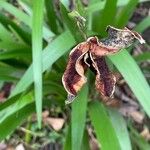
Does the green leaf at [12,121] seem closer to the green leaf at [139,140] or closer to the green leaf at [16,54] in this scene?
the green leaf at [16,54]

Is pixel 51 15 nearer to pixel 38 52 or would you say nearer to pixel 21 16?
pixel 21 16

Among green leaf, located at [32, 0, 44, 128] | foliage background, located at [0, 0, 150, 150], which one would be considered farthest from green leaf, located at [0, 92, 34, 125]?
green leaf, located at [32, 0, 44, 128]

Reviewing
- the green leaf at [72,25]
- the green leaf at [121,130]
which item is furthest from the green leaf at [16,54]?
the green leaf at [121,130]

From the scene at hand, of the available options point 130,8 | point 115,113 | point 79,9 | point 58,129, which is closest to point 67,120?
point 58,129

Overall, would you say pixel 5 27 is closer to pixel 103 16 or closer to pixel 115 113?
pixel 103 16

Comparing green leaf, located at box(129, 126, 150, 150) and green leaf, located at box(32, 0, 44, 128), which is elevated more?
green leaf, located at box(32, 0, 44, 128)

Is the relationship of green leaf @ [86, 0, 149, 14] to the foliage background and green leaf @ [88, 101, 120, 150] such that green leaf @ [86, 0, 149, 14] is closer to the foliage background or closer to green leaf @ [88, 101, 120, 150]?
the foliage background
